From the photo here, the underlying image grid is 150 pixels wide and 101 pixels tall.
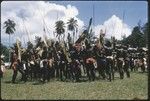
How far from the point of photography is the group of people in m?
23.9

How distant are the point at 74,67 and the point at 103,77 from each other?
1.76 m

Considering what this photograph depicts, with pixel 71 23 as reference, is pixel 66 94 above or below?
below

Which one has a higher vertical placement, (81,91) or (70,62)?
(70,62)

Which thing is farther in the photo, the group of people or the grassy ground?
the group of people

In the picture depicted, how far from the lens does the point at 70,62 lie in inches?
972

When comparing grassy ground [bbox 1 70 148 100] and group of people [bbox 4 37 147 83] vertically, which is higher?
group of people [bbox 4 37 147 83]

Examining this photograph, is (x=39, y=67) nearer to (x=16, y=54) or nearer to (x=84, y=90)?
(x=16, y=54)

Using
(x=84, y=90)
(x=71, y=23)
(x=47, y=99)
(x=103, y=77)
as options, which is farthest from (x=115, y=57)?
(x=71, y=23)

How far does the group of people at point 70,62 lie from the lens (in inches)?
941

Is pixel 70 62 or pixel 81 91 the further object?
pixel 70 62

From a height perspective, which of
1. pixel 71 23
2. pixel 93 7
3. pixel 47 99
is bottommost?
pixel 47 99

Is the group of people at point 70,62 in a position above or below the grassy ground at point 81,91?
above

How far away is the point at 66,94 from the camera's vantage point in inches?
710

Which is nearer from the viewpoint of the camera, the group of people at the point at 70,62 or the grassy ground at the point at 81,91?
the grassy ground at the point at 81,91
